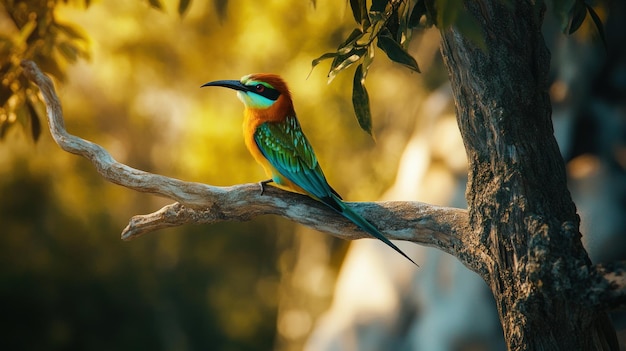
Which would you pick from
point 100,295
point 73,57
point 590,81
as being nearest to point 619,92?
point 590,81

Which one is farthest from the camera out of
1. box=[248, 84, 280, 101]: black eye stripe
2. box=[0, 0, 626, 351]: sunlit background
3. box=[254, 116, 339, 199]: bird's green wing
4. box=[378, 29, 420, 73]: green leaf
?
box=[0, 0, 626, 351]: sunlit background

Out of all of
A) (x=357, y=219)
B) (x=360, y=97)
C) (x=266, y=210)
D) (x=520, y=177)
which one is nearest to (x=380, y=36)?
(x=360, y=97)

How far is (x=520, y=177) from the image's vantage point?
256cm

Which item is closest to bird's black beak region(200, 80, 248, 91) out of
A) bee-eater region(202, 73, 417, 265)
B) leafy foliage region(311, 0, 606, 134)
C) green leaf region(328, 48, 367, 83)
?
bee-eater region(202, 73, 417, 265)

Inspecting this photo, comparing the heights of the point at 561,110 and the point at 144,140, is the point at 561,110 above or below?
below

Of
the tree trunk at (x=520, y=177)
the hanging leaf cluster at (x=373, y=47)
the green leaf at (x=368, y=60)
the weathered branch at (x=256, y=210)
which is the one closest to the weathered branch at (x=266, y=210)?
the weathered branch at (x=256, y=210)

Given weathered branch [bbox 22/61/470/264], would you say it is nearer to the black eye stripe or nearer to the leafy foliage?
the black eye stripe

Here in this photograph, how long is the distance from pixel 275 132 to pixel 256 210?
1.33 feet

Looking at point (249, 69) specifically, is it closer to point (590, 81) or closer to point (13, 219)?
point (13, 219)

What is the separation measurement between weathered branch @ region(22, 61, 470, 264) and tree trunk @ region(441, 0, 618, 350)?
0.28 m

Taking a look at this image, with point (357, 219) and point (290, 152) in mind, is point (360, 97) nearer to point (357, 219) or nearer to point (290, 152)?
point (357, 219)

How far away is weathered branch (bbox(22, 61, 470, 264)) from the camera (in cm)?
295

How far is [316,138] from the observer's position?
10.0 meters

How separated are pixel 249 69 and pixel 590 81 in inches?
173
